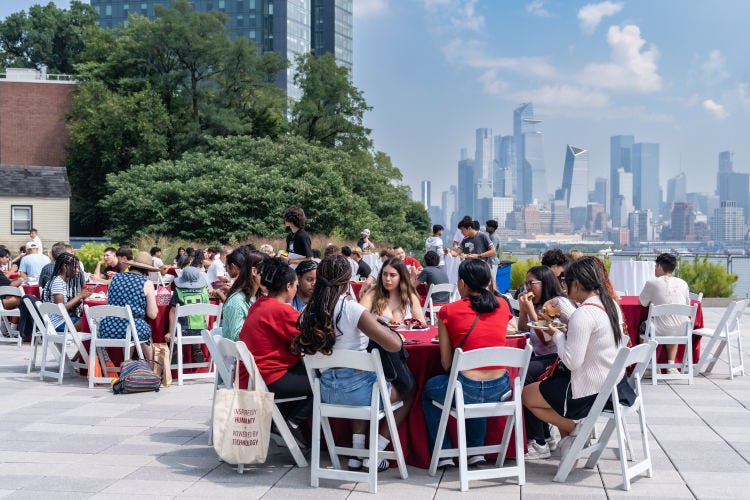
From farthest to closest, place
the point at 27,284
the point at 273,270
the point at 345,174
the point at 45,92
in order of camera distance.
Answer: the point at 45,92, the point at 345,174, the point at 27,284, the point at 273,270

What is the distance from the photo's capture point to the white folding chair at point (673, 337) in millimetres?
10078

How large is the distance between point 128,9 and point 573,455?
396ft

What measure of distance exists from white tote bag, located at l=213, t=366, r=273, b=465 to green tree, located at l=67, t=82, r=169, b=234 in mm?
43759

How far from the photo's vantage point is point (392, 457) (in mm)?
6227

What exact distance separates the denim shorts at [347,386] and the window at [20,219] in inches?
1657

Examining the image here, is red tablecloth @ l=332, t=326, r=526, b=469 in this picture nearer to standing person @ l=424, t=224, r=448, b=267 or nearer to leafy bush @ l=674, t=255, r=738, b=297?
standing person @ l=424, t=224, r=448, b=267

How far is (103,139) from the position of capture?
49844 mm

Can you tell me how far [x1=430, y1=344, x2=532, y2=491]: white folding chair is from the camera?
5.83 metres

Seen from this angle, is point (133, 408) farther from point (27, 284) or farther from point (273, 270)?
point (27, 284)

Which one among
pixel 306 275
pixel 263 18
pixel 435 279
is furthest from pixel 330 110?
pixel 263 18

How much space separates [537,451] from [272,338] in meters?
2.12

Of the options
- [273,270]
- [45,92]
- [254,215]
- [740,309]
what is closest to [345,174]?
[254,215]

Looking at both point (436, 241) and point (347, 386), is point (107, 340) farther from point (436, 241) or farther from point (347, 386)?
point (436, 241)

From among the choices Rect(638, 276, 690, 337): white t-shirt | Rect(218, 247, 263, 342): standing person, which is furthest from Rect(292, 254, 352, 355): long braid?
Rect(638, 276, 690, 337): white t-shirt
